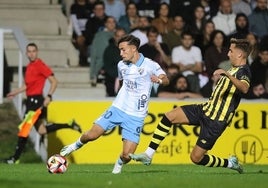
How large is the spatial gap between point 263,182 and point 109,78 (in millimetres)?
9339

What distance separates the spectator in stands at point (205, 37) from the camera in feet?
79.2

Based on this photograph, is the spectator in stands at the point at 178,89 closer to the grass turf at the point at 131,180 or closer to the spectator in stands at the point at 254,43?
the spectator in stands at the point at 254,43

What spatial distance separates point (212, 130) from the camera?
51.2ft

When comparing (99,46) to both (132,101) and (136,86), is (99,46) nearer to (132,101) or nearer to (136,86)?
(136,86)

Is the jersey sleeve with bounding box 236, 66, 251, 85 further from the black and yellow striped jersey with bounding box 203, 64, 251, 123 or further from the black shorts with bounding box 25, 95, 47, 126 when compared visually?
the black shorts with bounding box 25, 95, 47, 126

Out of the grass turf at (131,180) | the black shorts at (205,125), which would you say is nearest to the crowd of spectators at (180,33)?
the black shorts at (205,125)

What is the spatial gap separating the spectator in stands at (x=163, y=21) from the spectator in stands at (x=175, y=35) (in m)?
0.15

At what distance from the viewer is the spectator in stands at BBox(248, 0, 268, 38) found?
24.8 m

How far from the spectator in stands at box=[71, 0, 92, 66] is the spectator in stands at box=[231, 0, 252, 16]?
3.24 m

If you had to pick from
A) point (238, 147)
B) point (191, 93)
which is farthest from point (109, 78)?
point (238, 147)

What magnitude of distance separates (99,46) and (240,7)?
143 inches

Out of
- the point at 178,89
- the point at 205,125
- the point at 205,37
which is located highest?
the point at 205,125

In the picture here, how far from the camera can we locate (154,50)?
916 inches

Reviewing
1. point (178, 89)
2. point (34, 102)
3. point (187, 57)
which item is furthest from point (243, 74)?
point (187, 57)
